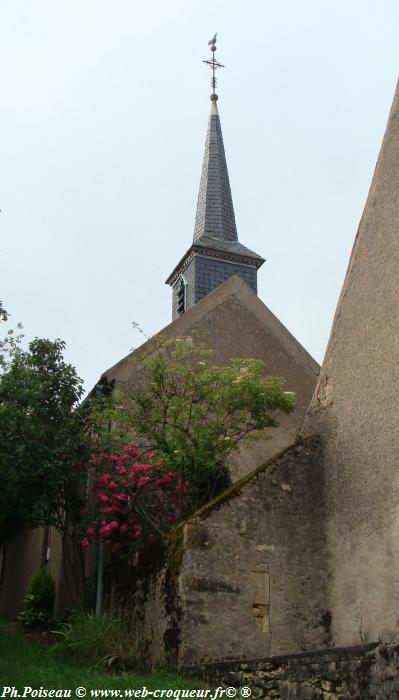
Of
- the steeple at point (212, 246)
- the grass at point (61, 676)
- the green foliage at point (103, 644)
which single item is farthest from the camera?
the steeple at point (212, 246)

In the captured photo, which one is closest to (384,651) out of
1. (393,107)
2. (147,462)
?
(147,462)

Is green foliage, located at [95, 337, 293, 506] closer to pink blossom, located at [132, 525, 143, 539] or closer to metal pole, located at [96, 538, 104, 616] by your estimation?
pink blossom, located at [132, 525, 143, 539]

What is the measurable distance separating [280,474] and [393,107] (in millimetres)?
5239

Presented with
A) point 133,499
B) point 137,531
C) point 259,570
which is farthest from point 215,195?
point 259,570

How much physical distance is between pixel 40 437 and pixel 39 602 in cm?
379

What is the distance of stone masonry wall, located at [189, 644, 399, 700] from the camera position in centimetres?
673

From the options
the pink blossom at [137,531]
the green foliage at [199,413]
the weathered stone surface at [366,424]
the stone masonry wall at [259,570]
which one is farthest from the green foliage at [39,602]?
the weathered stone surface at [366,424]

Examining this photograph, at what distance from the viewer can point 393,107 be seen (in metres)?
11.0

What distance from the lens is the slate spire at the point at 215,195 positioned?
91.0ft

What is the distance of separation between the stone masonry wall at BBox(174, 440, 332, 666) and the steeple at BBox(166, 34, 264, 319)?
47.8 ft

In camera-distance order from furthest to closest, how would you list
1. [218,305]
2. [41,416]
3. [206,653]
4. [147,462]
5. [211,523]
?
[218,305]
[41,416]
[147,462]
[211,523]
[206,653]

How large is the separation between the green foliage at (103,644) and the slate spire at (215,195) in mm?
18084

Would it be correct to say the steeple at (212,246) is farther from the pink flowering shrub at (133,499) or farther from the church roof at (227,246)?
the pink flowering shrub at (133,499)

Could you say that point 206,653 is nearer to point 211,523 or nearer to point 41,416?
point 211,523
